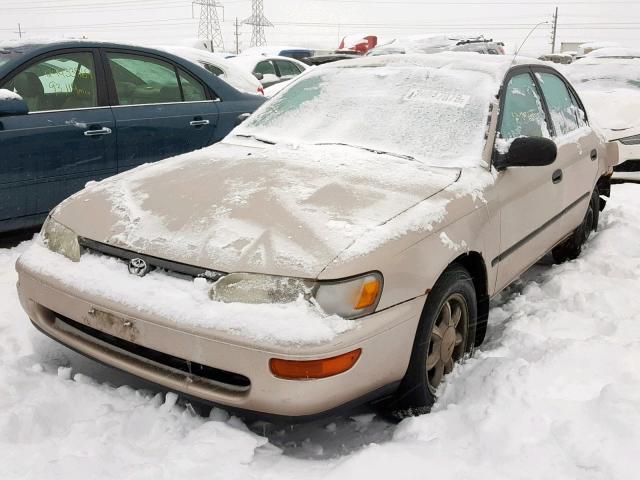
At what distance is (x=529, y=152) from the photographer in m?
3.03

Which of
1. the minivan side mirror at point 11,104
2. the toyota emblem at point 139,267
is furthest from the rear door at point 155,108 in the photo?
the toyota emblem at point 139,267

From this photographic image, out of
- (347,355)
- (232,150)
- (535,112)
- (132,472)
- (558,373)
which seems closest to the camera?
(132,472)

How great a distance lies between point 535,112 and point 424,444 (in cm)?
227

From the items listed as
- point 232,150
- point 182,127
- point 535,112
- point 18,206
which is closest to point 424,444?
point 232,150

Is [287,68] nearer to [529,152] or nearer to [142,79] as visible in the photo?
[142,79]

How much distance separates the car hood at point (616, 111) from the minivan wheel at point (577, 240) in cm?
233

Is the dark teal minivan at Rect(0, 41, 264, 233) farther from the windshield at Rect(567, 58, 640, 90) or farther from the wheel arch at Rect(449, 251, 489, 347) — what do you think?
the windshield at Rect(567, 58, 640, 90)

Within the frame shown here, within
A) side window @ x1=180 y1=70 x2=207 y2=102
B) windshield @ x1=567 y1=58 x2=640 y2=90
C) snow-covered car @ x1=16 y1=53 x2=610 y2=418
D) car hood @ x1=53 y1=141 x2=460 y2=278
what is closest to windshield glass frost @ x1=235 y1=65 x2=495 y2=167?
snow-covered car @ x1=16 y1=53 x2=610 y2=418

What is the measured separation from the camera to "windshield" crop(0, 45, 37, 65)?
172 inches

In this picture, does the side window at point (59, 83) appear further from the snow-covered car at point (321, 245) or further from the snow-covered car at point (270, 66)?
the snow-covered car at point (270, 66)

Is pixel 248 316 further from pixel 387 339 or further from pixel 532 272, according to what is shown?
pixel 532 272

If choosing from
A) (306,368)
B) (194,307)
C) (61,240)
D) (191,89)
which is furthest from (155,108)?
(306,368)

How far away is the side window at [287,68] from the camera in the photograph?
520 inches

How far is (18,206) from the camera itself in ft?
14.0
